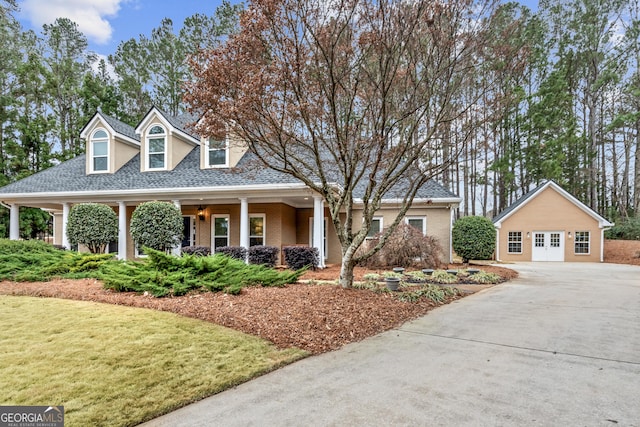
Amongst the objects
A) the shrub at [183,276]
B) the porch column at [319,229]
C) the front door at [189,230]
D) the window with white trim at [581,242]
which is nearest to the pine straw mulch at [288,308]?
the shrub at [183,276]

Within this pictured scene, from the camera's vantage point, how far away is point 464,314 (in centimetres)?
630

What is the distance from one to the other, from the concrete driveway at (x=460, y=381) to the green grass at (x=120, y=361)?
10.8 inches

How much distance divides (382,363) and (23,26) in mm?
32060

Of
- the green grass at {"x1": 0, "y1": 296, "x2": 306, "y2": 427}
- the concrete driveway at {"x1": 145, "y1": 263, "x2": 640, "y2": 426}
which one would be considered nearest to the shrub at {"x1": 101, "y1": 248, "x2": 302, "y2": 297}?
the green grass at {"x1": 0, "y1": 296, "x2": 306, "y2": 427}

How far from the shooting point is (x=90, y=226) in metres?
11.8

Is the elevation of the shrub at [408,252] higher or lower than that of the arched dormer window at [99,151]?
lower

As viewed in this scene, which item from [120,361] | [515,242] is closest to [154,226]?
[120,361]

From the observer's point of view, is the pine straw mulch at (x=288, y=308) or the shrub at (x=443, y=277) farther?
the shrub at (x=443, y=277)

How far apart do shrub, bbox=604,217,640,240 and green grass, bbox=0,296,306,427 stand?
84.3 ft

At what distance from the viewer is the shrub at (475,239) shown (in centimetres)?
1480

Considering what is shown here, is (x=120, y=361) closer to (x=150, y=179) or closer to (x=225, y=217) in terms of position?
(x=225, y=217)

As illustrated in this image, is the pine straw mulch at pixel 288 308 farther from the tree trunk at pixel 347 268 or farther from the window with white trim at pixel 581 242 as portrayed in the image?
the window with white trim at pixel 581 242

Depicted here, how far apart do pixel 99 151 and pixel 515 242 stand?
910 inches

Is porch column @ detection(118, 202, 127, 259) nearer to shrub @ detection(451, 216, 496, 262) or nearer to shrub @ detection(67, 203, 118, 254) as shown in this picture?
shrub @ detection(67, 203, 118, 254)
